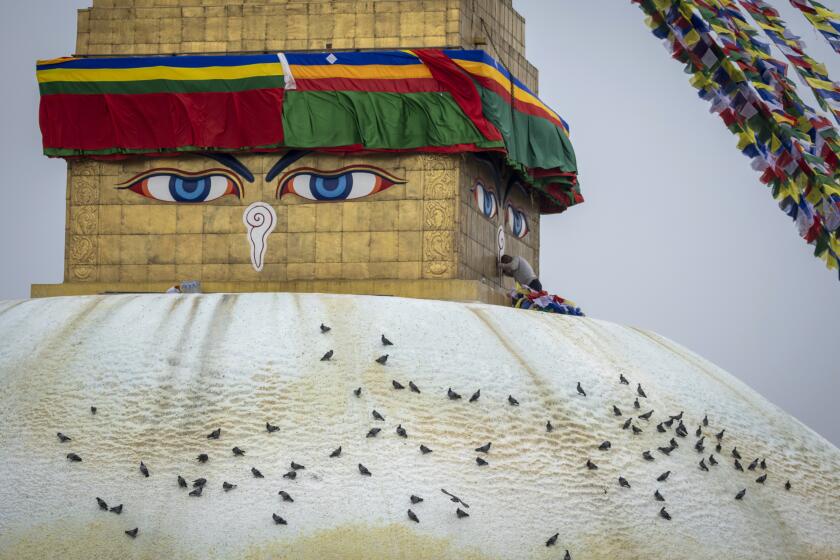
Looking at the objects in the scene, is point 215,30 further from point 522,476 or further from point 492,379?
point 522,476

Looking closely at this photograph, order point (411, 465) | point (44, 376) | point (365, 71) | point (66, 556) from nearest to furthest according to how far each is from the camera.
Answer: point (66, 556), point (411, 465), point (44, 376), point (365, 71)

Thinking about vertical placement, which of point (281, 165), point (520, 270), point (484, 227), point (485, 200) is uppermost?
point (281, 165)

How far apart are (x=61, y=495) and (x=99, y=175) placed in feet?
16.7

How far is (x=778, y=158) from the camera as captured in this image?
305 inches

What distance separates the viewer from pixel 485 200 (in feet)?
39.5

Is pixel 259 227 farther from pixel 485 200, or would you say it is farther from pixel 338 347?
pixel 338 347

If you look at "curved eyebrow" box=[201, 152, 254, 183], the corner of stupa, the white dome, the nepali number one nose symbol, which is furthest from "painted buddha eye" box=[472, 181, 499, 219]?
the white dome

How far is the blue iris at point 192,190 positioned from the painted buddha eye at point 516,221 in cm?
265

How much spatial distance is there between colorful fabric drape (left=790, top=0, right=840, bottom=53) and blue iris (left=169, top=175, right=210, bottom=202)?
18.6 ft

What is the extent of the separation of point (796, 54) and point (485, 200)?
15.0 ft

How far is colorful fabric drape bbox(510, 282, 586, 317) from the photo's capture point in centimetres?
1085

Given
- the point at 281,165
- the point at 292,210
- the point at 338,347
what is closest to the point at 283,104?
Answer: the point at 281,165

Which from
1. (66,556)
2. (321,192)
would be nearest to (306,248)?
(321,192)

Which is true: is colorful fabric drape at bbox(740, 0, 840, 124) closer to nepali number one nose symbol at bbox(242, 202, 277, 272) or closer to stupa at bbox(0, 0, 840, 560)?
stupa at bbox(0, 0, 840, 560)
